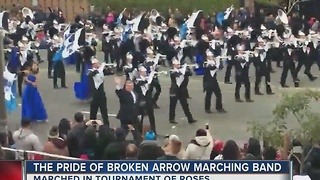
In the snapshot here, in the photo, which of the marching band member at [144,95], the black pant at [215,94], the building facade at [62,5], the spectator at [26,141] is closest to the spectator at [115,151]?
the spectator at [26,141]

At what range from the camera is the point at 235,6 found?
23797 millimetres

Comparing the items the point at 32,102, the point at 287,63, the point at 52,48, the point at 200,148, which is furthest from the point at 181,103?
the point at 200,148

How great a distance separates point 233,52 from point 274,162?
976 centimetres

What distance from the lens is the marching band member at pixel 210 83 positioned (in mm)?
13797

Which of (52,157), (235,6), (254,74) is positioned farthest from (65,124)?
(235,6)

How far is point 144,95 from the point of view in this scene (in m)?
12.9

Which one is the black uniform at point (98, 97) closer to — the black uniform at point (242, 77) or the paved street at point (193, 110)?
the paved street at point (193, 110)

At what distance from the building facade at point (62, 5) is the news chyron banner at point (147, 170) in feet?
61.5

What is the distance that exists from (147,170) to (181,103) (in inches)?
293

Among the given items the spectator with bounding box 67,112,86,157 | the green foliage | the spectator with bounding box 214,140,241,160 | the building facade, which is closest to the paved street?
the green foliage

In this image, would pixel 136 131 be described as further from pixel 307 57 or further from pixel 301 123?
pixel 307 57

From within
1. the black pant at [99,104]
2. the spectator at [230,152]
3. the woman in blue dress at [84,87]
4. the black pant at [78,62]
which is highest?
the black pant at [78,62]

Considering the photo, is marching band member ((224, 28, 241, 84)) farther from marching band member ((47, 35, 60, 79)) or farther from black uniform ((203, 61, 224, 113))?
marching band member ((47, 35, 60, 79))

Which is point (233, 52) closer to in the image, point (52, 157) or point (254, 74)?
point (254, 74)
